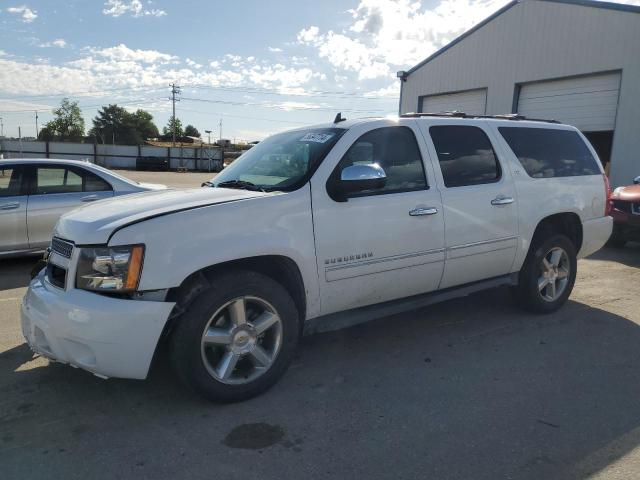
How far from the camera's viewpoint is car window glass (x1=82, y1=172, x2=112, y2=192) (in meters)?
7.20

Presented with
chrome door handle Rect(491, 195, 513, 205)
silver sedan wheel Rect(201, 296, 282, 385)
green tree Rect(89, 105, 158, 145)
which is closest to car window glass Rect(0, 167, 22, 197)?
silver sedan wheel Rect(201, 296, 282, 385)

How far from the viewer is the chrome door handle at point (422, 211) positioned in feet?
12.8

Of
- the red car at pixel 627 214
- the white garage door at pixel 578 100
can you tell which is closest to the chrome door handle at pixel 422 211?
the red car at pixel 627 214

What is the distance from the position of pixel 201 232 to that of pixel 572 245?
13.0 feet

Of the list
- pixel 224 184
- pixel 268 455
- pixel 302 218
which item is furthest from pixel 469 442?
pixel 224 184

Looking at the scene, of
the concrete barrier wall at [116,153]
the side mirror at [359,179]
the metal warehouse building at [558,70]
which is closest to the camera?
the side mirror at [359,179]

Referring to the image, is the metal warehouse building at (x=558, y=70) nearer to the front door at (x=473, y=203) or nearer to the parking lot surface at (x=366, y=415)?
the front door at (x=473, y=203)

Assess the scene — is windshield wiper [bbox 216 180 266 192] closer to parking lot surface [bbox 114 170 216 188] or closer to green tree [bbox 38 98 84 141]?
parking lot surface [bbox 114 170 216 188]

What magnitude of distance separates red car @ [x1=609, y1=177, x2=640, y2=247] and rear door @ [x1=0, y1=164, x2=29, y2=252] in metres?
9.08

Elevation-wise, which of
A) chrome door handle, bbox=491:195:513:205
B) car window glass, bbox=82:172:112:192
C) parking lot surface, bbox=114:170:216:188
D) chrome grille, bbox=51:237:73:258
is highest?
chrome door handle, bbox=491:195:513:205

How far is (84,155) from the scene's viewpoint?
161 feet

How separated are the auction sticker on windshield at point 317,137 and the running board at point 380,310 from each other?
1.29 m

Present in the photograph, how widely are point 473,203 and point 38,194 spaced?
5.69 meters

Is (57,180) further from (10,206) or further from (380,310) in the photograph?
(380,310)
